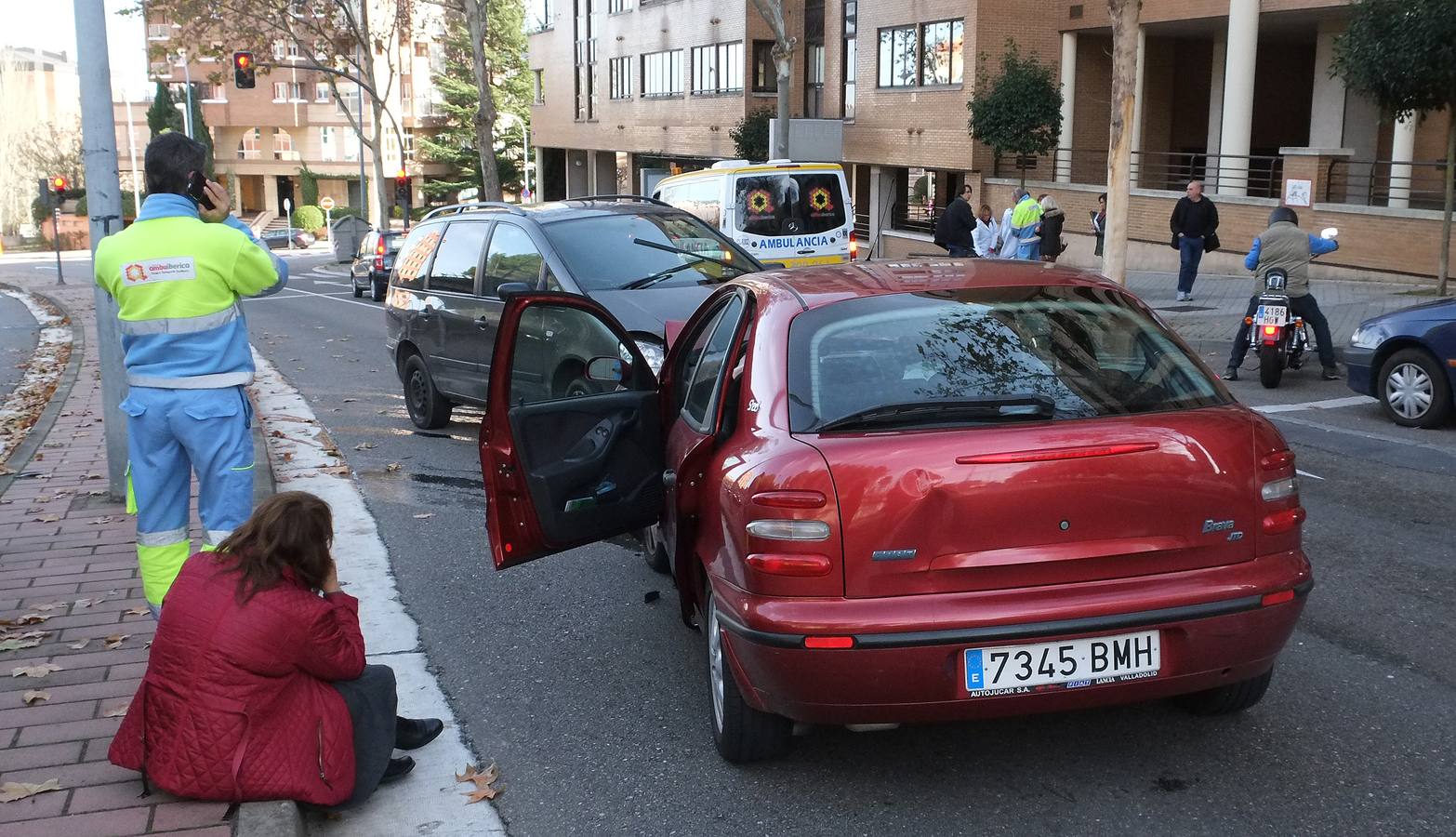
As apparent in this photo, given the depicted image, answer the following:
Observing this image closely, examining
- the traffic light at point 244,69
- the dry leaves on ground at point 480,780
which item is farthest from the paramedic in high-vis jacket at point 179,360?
the traffic light at point 244,69

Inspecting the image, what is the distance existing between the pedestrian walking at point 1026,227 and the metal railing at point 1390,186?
→ 4803 millimetres

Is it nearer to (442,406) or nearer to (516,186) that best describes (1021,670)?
(442,406)

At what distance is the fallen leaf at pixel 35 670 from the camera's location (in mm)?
5143

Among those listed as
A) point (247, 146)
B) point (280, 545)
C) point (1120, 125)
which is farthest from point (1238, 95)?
point (247, 146)

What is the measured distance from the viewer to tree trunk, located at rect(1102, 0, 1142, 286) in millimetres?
17891

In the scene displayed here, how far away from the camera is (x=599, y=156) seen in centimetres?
6450

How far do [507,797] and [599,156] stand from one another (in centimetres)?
6184

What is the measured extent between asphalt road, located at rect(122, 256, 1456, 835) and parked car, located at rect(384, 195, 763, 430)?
253 cm

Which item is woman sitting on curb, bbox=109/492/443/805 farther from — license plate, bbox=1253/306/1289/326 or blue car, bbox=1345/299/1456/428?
license plate, bbox=1253/306/1289/326

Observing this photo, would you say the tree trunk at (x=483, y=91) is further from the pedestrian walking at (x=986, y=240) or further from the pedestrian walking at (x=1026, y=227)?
the pedestrian walking at (x=1026, y=227)

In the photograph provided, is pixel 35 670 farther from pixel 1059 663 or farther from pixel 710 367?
pixel 1059 663

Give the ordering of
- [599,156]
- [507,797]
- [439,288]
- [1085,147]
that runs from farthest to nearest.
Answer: [599,156], [1085,147], [439,288], [507,797]

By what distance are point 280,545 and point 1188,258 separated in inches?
694

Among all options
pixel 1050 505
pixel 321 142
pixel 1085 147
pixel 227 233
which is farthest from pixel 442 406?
pixel 321 142
